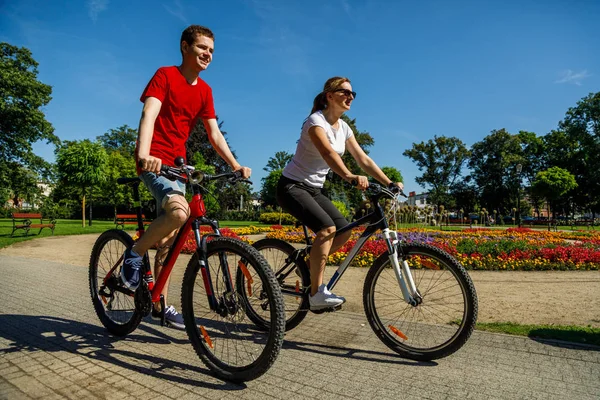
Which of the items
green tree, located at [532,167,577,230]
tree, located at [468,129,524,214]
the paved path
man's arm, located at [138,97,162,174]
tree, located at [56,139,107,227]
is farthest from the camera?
tree, located at [468,129,524,214]

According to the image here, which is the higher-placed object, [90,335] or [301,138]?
[301,138]

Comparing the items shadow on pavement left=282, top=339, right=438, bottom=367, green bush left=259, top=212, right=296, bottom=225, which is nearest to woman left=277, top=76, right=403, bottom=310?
shadow on pavement left=282, top=339, right=438, bottom=367

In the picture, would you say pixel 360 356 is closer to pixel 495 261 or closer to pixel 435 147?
pixel 495 261

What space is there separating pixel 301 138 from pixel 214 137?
2.58 feet

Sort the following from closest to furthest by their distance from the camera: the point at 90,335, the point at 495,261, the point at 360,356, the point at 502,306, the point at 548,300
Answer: the point at 360,356 → the point at 90,335 → the point at 502,306 → the point at 548,300 → the point at 495,261

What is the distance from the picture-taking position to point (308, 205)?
3318 millimetres

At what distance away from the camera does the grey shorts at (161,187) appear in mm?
2873

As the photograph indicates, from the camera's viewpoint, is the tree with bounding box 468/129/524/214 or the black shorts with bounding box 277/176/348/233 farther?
the tree with bounding box 468/129/524/214

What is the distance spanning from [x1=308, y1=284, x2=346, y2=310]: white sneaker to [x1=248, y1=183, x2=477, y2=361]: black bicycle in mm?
116

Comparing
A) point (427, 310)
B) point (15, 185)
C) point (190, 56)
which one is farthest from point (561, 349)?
point (15, 185)

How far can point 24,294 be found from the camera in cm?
502

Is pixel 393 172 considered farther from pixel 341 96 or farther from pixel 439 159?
pixel 341 96

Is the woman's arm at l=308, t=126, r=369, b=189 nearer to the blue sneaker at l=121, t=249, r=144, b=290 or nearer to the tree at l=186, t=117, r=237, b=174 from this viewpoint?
the blue sneaker at l=121, t=249, r=144, b=290

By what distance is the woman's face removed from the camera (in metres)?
3.46
